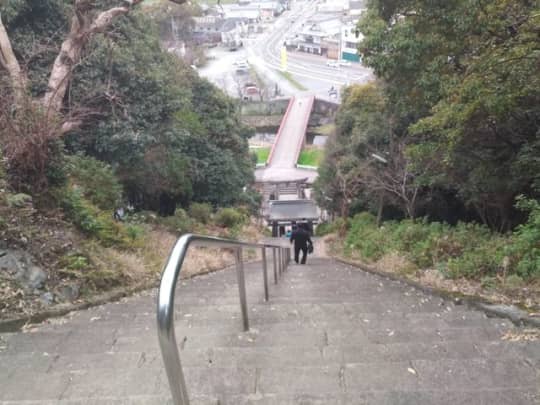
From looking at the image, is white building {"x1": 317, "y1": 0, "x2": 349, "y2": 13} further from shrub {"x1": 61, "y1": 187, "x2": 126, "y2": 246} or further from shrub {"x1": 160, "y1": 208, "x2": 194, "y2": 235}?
shrub {"x1": 61, "y1": 187, "x2": 126, "y2": 246}

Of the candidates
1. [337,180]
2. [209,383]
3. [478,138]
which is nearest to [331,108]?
[337,180]

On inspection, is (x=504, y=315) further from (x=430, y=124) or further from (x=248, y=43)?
(x=248, y=43)

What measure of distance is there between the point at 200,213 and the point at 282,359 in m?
12.8

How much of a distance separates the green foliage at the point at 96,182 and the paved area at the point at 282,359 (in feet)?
17.5

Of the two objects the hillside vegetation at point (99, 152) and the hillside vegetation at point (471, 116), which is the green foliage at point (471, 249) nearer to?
the hillside vegetation at point (471, 116)

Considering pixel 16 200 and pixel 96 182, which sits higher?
pixel 16 200

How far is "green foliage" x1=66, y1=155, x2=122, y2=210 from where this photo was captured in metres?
9.24

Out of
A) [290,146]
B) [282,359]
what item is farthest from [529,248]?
[290,146]

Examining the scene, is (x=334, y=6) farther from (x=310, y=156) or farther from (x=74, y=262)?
(x=74, y=262)

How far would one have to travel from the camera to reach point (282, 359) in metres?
2.90

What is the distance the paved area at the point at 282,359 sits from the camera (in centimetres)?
243

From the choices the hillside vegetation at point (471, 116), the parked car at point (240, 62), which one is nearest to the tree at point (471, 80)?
the hillside vegetation at point (471, 116)

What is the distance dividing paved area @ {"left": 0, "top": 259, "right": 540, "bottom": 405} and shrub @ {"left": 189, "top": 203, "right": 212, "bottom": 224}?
11020 millimetres

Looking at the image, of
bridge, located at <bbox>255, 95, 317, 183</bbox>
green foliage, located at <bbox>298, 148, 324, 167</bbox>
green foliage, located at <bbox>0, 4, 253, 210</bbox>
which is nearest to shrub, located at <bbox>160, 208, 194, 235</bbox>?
green foliage, located at <bbox>0, 4, 253, 210</bbox>
